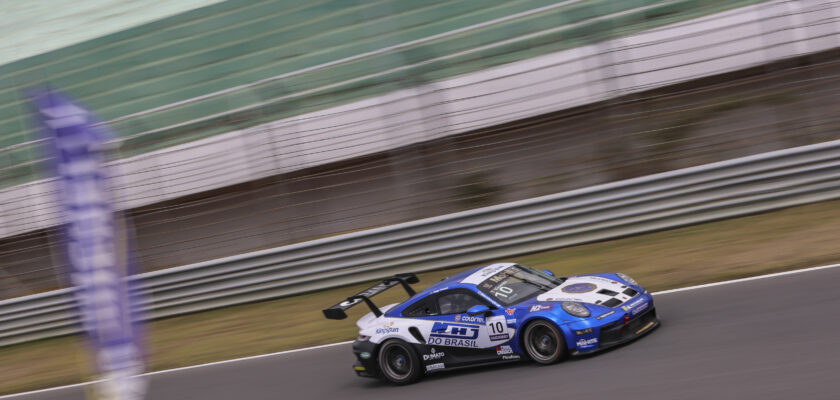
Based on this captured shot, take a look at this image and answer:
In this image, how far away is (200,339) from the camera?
1388 centimetres

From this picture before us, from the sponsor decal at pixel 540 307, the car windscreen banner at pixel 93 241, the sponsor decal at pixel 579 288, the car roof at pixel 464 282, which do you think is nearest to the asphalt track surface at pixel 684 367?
the sponsor decal at pixel 540 307

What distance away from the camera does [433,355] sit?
367 inches

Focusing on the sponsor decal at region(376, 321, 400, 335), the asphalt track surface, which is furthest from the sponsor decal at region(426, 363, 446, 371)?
the sponsor decal at region(376, 321, 400, 335)

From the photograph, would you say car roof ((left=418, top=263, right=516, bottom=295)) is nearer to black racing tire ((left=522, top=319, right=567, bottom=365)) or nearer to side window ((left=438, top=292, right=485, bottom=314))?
side window ((left=438, top=292, right=485, bottom=314))

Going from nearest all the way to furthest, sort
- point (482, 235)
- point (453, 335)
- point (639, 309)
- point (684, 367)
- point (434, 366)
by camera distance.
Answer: point (684, 367), point (639, 309), point (453, 335), point (434, 366), point (482, 235)

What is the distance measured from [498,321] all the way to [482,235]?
5.56 meters

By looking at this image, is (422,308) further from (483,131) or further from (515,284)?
(483,131)

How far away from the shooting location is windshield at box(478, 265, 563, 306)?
9.03 m

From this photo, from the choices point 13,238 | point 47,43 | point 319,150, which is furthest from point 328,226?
point 47,43

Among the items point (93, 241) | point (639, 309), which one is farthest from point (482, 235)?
point (93, 241)

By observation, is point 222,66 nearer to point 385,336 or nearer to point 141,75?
point 141,75

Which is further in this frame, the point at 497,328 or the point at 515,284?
the point at 515,284

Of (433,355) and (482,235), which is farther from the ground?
(482,235)

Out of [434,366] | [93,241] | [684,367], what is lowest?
[684,367]
